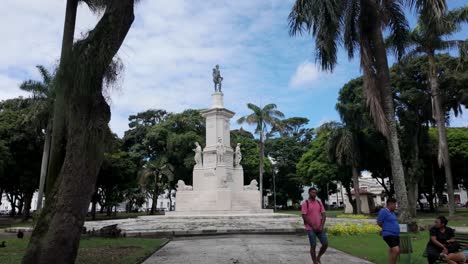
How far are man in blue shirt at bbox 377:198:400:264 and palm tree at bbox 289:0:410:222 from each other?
723cm

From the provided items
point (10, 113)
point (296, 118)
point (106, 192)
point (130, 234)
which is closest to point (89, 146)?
point (130, 234)

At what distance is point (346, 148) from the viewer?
105ft

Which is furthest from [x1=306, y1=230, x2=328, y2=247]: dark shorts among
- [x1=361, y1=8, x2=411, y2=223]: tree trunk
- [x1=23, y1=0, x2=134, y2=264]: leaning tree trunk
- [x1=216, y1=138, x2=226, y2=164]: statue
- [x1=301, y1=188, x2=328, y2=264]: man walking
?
[x1=216, y1=138, x2=226, y2=164]: statue

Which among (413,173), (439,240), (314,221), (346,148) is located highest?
(346,148)

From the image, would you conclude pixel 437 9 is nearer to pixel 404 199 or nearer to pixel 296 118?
pixel 404 199

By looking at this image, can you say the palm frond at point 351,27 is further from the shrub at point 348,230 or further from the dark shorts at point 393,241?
the dark shorts at point 393,241

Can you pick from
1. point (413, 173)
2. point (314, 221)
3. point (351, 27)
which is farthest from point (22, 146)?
point (413, 173)

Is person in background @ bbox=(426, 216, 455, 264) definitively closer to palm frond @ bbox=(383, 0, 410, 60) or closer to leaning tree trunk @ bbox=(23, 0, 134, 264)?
leaning tree trunk @ bbox=(23, 0, 134, 264)

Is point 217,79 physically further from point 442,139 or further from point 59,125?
point 59,125

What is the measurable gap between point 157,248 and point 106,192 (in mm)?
32481

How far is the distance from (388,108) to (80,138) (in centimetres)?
1161

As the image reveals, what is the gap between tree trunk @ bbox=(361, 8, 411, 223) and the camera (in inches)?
548

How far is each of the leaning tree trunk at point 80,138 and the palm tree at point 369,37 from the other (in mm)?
9443

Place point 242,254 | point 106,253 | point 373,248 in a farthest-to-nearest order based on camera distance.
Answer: point 373,248 < point 106,253 < point 242,254
